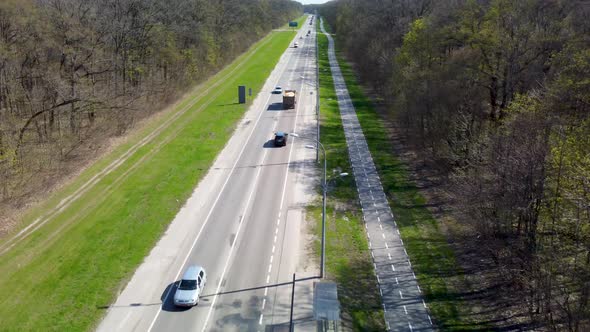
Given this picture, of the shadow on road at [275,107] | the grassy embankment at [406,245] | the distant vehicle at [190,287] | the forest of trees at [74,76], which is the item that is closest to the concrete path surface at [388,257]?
the grassy embankment at [406,245]

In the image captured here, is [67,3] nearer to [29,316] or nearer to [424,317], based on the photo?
[29,316]

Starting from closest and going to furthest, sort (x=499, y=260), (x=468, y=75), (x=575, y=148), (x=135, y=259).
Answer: (x=575, y=148), (x=499, y=260), (x=135, y=259), (x=468, y=75)

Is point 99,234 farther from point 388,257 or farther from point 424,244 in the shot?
point 424,244

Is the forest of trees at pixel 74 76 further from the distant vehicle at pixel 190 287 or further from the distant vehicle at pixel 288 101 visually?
the distant vehicle at pixel 288 101

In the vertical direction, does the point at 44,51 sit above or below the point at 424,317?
above

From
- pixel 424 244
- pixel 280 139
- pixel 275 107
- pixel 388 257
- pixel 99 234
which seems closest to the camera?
pixel 388 257

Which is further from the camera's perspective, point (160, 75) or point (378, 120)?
point (160, 75)

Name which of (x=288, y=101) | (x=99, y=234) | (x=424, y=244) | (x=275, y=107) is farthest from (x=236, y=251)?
(x=275, y=107)

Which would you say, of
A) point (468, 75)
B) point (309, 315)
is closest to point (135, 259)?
point (309, 315)
